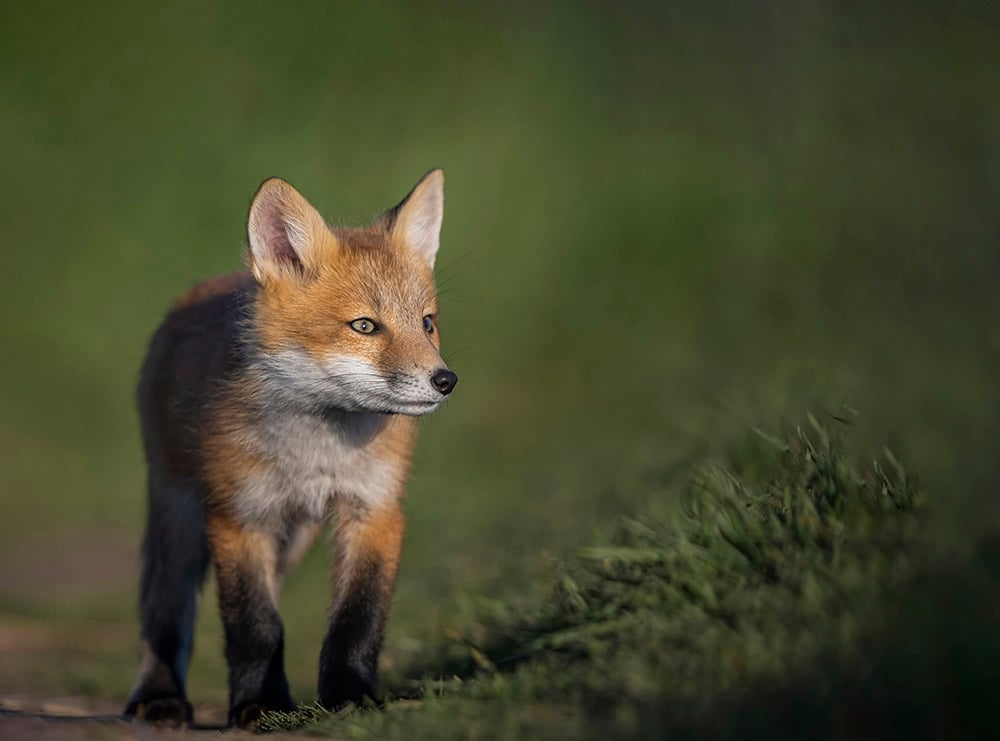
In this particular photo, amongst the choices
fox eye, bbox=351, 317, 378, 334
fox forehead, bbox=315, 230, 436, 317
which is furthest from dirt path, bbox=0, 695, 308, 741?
fox forehead, bbox=315, 230, 436, 317

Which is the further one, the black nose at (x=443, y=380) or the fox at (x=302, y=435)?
the fox at (x=302, y=435)

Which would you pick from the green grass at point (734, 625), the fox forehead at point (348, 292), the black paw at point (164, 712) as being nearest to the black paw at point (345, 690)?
the green grass at point (734, 625)

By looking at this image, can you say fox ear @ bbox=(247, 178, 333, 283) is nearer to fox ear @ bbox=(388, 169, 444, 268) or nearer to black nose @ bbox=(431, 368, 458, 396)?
fox ear @ bbox=(388, 169, 444, 268)

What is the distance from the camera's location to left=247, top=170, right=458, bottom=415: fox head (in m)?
4.57

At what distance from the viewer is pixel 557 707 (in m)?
3.70

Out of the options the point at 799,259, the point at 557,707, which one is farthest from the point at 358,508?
the point at 799,259

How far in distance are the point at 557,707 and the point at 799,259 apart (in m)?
5.92

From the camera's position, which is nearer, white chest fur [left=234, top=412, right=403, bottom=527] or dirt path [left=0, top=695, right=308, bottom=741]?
dirt path [left=0, top=695, right=308, bottom=741]

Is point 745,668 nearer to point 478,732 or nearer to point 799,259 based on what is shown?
point 478,732

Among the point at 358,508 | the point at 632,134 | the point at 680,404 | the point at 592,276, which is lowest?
the point at 358,508

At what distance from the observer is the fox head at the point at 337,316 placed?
457cm

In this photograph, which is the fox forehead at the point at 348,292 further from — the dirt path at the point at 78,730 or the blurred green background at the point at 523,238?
the dirt path at the point at 78,730

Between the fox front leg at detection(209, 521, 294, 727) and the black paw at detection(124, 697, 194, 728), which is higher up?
the fox front leg at detection(209, 521, 294, 727)

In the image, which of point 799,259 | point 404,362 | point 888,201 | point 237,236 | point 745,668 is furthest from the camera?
point 237,236
